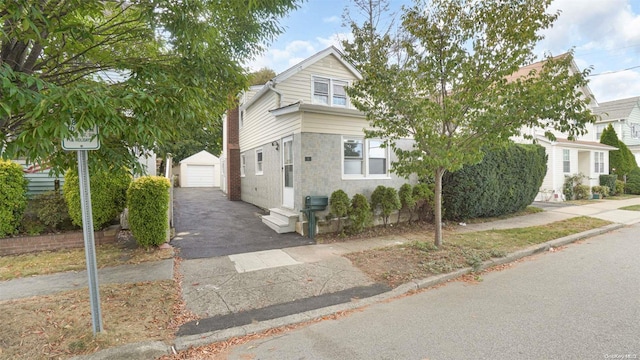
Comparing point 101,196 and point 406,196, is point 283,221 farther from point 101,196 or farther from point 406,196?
point 101,196

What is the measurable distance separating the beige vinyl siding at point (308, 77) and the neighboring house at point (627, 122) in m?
24.7

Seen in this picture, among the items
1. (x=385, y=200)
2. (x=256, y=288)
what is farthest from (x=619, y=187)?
(x=256, y=288)

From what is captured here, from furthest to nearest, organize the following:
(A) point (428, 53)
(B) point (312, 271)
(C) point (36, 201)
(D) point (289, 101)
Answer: (D) point (289, 101) → (C) point (36, 201) → (A) point (428, 53) → (B) point (312, 271)

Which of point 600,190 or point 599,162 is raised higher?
point 599,162

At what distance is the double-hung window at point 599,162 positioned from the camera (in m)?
18.7

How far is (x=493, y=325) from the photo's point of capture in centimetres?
360

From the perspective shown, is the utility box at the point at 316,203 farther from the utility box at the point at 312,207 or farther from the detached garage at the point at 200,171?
the detached garage at the point at 200,171

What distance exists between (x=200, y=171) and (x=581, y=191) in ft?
92.7

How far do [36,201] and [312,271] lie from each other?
23.8 feet

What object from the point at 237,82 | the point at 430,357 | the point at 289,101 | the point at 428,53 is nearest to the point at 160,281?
the point at 237,82

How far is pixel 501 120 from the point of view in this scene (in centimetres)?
568

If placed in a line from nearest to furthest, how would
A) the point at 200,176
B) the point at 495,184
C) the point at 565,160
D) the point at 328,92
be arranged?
the point at 495,184 < the point at 328,92 < the point at 565,160 < the point at 200,176

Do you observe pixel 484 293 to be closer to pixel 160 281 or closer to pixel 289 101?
pixel 160 281

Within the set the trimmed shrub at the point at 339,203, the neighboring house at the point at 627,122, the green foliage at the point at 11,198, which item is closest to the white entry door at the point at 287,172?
the trimmed shrub at the point at 339,203
